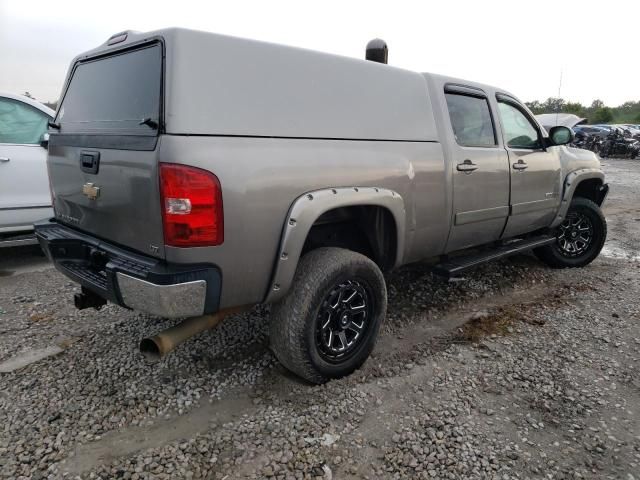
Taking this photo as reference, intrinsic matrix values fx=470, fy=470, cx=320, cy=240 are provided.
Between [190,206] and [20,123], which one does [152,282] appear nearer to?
[190,206]

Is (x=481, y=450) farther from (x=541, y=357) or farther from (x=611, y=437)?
(x=541, y=357)

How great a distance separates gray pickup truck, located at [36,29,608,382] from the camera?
2154 mm

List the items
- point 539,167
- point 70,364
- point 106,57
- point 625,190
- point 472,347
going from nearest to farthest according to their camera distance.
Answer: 1. point 106,57
2. point 70,364
3. point 472,347
4. point 539,167
5. point 625,190

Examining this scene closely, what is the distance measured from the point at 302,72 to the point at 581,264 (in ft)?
13.6

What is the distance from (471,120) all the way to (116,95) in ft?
8.59

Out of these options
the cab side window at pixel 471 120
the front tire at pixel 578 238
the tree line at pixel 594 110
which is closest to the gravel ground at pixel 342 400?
the front tire at pixel 578 238

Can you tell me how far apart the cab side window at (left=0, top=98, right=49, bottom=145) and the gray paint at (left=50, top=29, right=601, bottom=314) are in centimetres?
236

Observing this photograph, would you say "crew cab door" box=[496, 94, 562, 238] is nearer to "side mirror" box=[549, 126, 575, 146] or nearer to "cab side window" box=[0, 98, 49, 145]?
"side mirror" box=[549, 126, 575, 146]

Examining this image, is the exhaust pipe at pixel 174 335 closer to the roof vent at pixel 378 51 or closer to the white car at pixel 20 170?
the roof vent at pixel 378 51

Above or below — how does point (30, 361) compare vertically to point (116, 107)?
below

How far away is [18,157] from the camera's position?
4.73m

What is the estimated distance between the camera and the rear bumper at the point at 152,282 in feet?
7.04

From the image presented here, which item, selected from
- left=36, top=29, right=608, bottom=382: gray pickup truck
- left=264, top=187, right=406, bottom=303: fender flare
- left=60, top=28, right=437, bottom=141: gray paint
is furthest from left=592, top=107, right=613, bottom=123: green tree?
left=264, top=187, right=406, bottom=303: fender flare

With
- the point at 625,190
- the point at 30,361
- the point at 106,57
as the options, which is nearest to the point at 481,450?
the point at 30,361
